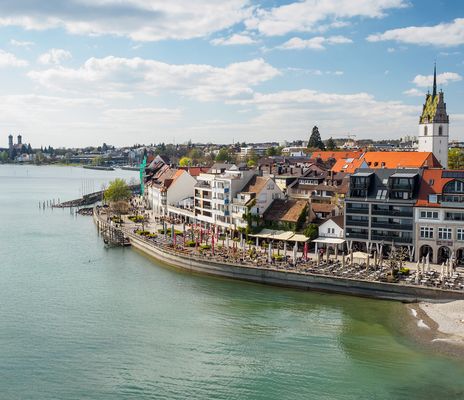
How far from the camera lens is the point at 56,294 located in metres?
50.3

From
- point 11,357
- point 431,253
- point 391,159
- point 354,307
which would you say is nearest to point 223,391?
point 11,357

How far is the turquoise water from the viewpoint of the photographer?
104ft

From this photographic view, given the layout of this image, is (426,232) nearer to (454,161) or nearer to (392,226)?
(392,226)

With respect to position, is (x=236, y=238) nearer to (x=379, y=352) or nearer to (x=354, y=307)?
(x=354, y=307)

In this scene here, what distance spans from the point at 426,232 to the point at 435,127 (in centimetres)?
4676

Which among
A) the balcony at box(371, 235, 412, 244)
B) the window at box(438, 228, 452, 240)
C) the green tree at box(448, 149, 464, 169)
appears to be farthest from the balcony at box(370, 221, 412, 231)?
the green tree at box(448, 149, 464, 169)

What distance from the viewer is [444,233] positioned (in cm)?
5384

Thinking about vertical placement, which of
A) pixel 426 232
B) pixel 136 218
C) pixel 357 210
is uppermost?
pixel 357 210

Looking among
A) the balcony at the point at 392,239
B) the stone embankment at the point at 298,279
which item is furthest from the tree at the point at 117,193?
the balcony at the point at 392,239

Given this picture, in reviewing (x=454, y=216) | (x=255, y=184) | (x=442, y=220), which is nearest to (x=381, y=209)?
(x=442, y=220)

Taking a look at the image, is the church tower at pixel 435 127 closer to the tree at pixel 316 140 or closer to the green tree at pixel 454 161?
the green tree at pixel 454 161

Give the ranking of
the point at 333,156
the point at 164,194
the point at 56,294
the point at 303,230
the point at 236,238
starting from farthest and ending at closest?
the point at 333,156 → the point at 164,194 → the point at 236,238 → the point at 303,230 → the point at 56,294

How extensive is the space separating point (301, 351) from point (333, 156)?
9448 centimetres

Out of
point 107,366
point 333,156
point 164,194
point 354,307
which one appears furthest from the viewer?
point 333,156
